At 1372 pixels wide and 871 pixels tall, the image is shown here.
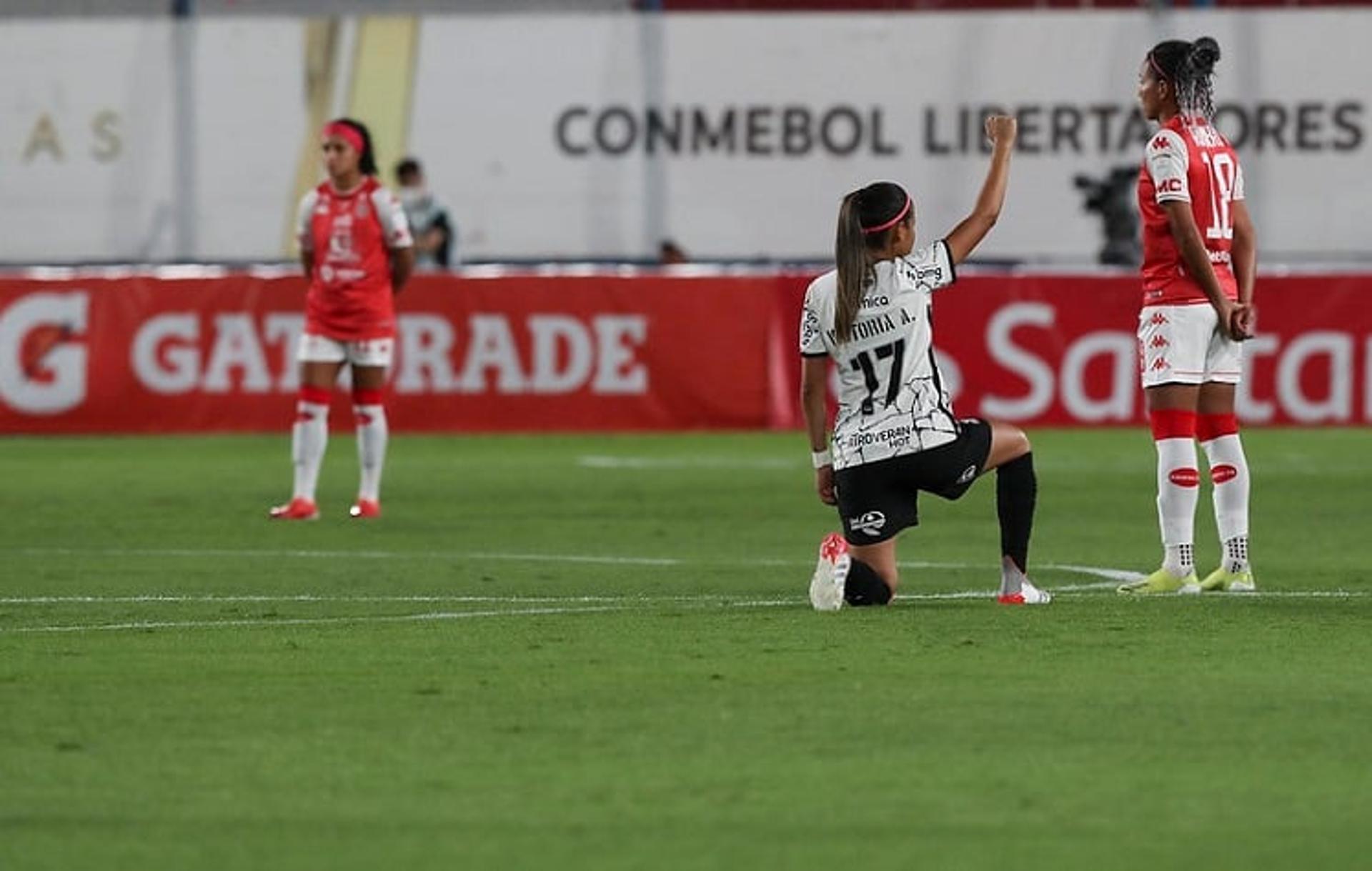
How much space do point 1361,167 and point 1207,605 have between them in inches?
783

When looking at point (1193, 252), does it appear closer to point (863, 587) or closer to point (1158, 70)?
point (1158, 70)

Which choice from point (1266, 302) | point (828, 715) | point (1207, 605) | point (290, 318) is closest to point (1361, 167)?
point (1266, 302)

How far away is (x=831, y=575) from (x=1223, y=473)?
5.70 ft

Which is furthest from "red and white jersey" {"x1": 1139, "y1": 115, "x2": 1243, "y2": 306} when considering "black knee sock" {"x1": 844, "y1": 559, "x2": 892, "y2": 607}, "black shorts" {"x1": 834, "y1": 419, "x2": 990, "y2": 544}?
"black knee sock" {"x1": 844, "y1": 559, "x2": 892, "y2": 607}

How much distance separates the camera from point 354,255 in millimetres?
16188

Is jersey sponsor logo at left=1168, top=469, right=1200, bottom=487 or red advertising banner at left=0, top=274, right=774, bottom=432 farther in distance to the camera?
red advertising banner at left=0, top=274, right=774, bottom=432

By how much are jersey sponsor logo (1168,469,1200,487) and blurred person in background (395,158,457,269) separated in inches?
593

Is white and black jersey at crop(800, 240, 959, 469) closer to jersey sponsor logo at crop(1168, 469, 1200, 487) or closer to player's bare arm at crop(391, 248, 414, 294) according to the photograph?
jersey sponsor logo at crop(1168, 469, 1200, 487)

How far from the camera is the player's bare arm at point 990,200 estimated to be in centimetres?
1065

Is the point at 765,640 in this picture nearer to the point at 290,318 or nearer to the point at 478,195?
the point at 290,318

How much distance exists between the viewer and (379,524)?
51.0 ft

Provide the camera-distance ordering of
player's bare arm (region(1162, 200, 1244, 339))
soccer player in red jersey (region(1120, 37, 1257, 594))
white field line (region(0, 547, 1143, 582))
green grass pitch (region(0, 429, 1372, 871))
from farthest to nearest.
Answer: white field line (region(0, 547, 1143, 582)), soccer player in red jersey (region(1120, 37, 1257, 594)), player's bare arm (region(1162, 200, 1244, 339)), green grass pitch (region(0, 429, 1372, 871))

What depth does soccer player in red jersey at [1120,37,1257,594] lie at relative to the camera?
11180mm

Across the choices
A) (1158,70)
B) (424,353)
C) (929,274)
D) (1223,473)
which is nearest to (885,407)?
(929,274)
